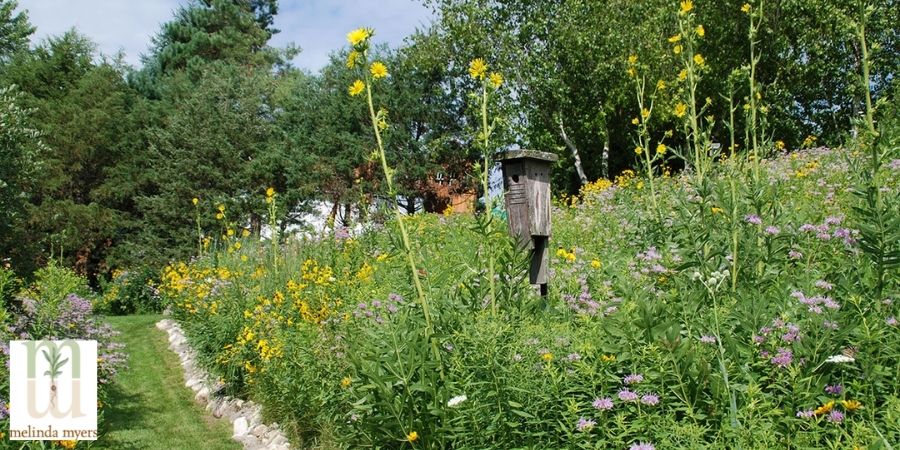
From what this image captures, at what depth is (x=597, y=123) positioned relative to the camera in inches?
666

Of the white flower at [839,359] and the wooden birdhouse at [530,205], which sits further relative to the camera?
the wooden birdhouse at [530,205]

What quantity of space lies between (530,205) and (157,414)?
4.41 m

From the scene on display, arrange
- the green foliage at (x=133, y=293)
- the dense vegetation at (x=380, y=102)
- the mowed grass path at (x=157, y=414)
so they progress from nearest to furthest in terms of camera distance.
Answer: the mowed grass path at (x=157, y=414)
the dense vegetation at (x=380, y=102)
the green foliage at (x=133, y=293)

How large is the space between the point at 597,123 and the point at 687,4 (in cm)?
1336

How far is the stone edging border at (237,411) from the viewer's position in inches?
210

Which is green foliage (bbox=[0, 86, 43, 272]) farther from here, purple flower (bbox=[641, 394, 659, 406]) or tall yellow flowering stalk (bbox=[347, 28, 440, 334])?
purple flower (bbox=[641, 394, 659, 406])

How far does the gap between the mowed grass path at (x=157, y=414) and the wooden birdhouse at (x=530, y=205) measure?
2981 mm

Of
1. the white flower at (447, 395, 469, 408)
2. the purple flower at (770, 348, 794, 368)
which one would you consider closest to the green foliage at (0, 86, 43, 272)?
the white flower at (447, 395, 469, 408)

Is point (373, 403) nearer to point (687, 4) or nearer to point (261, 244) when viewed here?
point (687, 4)

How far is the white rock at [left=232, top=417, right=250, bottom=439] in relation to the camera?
5707mm

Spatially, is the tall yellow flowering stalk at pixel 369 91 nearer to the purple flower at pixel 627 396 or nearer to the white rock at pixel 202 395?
the purple flower at pixel 627 396

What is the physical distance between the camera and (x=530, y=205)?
13.9 ft

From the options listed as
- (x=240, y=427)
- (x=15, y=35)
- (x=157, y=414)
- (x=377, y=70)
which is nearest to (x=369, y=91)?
(x=377, y=70)

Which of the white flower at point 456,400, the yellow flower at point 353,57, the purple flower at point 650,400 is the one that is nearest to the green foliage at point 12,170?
the yellow flower at point 353,57
